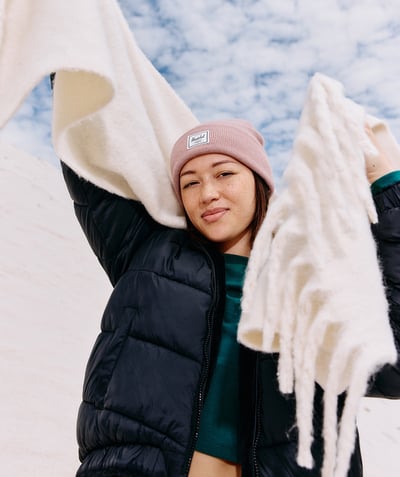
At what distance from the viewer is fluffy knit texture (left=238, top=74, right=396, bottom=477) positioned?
879mm

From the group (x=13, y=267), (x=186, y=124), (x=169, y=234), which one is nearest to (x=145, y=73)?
(x=186, y=124)

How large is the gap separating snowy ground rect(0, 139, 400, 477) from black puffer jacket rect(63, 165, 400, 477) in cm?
141

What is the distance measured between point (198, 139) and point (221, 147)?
7 cm

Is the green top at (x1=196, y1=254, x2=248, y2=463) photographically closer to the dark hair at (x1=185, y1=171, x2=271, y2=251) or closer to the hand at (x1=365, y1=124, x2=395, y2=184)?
the dark hair at (x1=185, y1=171, x2=271, y2=251)

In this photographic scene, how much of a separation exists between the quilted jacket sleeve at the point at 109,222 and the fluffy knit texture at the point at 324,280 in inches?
17.5

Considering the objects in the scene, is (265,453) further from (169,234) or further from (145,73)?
(145,73)

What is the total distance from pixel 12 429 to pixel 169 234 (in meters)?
1.73

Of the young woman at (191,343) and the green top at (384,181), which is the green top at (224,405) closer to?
the young woman at (191,343)

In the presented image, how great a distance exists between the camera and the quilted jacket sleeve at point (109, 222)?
1311 mm

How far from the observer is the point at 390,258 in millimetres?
1013

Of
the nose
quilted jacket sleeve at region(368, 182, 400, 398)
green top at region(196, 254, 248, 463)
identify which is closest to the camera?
quilted jacket sleeve at region(368, 182, 400, 398)

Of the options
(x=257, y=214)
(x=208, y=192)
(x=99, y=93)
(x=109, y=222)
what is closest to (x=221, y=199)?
(x=208, y=192)

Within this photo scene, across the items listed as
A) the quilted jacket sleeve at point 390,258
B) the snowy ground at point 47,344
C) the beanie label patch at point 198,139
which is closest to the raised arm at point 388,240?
the quilted jacket sleeve at point 390,258

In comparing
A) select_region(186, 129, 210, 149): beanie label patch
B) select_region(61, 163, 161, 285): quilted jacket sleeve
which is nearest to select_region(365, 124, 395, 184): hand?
select_region(186, 129, 210, 149): beanie label patch
